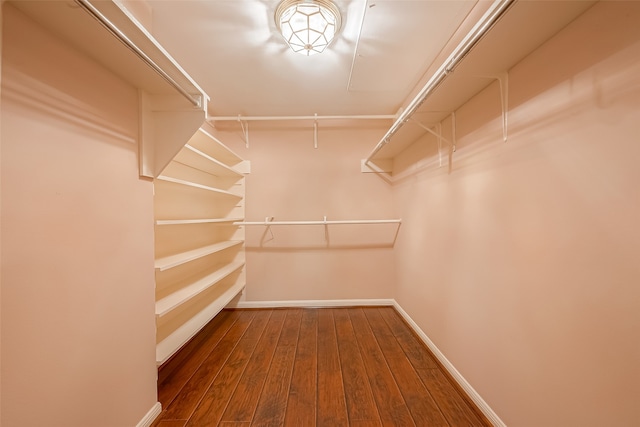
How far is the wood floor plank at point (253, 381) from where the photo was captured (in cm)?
136

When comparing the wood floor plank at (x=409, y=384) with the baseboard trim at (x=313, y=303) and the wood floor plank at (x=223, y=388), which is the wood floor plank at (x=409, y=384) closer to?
the baseboard trim at (x=313, y=303)

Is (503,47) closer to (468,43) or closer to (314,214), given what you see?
(468,43)

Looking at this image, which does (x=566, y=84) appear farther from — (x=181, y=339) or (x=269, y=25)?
(x=181, y=339)

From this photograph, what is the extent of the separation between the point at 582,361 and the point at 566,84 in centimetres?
96

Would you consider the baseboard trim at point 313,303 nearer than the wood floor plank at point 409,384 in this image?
No

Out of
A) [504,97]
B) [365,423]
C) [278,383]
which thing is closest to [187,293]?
[278,383]

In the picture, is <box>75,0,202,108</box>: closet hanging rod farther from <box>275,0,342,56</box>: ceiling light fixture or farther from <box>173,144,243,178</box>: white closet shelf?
<box>275,0,342,56</box>: ceiling light fixture

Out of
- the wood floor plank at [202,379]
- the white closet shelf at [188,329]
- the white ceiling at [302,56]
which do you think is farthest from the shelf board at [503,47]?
the wood floor plank at [202,379]

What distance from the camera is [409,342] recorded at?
2062mm

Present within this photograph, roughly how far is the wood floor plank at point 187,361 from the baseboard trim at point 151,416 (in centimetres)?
8

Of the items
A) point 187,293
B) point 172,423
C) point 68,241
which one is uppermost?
point 68,241

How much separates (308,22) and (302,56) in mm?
402

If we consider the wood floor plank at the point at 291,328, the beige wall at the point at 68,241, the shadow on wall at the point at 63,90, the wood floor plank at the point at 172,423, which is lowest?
the wood floor plank at the point at 172,423

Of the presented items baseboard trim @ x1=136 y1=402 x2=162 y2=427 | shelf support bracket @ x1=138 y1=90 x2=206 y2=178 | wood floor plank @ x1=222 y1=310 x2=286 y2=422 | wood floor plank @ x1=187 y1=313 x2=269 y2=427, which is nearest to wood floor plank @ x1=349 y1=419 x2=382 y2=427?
wood floor plank @ x1=222 y1=310 x2=286 y2=422
